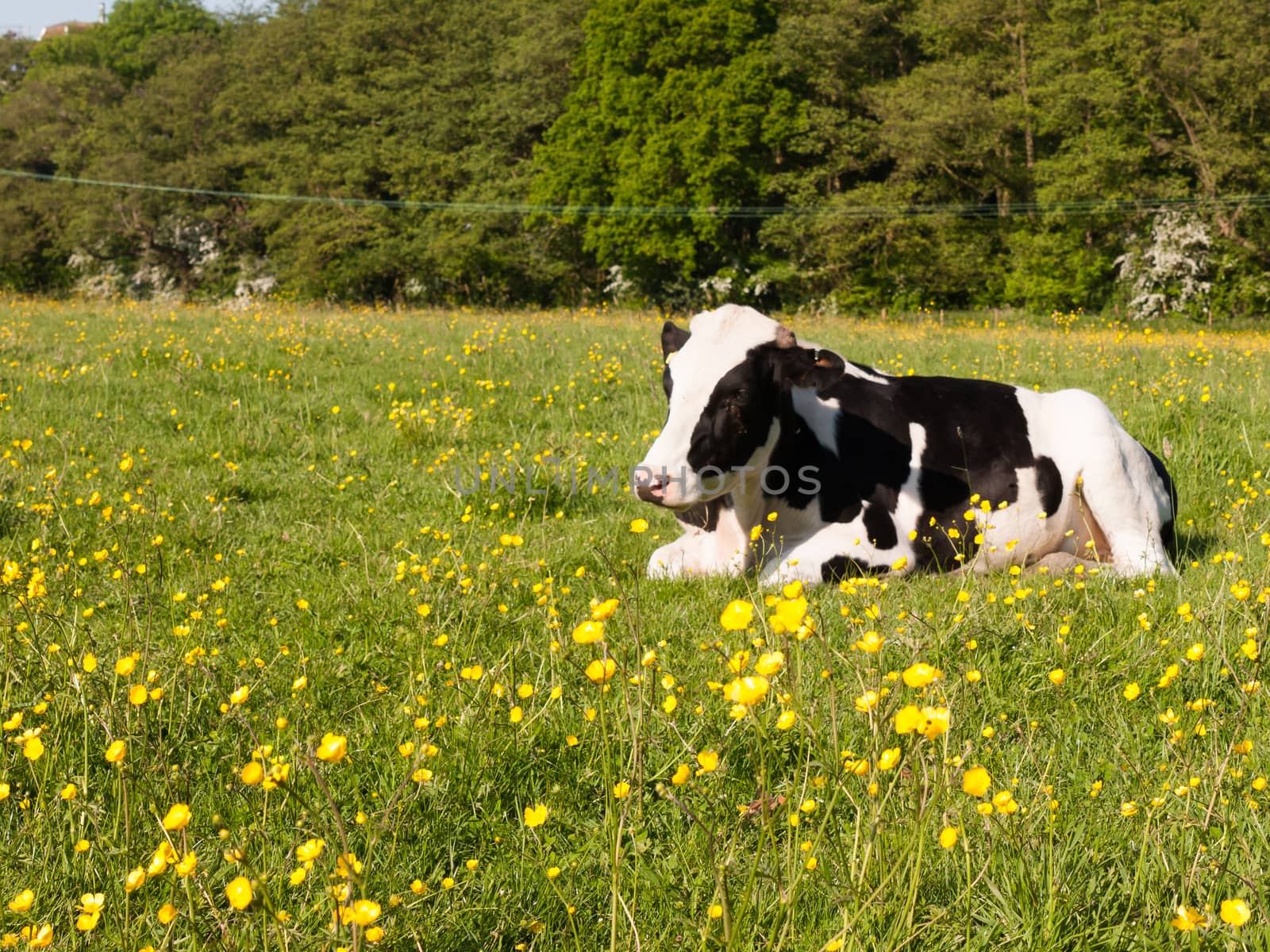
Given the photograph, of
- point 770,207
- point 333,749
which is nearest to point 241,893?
point 333,749

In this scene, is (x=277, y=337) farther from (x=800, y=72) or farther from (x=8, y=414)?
(x=800, y=72)

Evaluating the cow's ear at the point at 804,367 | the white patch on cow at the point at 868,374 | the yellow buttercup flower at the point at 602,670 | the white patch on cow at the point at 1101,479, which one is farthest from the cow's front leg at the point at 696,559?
the yellow buttercup flower at the point at 602,670

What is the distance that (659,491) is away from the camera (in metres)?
4.01

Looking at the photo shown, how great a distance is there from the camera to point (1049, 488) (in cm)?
496

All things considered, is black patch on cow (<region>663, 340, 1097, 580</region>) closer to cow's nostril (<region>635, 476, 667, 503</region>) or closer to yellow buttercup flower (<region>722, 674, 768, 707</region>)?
cow's nostril (<region>635, 476, 667, 503</region>)

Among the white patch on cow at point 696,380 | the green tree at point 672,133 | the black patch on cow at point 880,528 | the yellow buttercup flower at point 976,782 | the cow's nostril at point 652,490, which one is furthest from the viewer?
the green tree at point 672,133

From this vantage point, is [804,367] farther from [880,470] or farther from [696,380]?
[880,470]

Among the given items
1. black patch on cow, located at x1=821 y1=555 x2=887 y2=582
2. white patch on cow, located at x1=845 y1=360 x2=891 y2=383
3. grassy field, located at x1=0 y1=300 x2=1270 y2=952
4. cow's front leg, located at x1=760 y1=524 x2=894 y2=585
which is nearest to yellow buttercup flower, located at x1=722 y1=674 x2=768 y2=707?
grassy field, located at x1=0 y1=300 x2=1270 y2=952

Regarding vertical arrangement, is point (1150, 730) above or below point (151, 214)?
below

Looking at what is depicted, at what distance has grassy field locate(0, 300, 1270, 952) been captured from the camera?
1827mm

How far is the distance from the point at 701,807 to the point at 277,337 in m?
9.79

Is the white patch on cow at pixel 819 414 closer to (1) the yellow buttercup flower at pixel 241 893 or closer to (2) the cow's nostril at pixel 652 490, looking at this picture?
(2) the cow's nostril at pixel 652 490

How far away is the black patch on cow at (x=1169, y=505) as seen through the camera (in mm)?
5016

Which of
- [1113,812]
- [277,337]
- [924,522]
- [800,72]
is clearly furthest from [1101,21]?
[1113,812]
